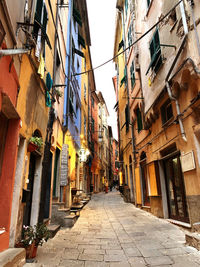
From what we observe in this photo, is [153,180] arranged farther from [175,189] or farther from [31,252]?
[31,252]

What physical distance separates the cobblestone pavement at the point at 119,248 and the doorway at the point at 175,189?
2.19 ft

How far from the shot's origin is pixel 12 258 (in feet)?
9.37

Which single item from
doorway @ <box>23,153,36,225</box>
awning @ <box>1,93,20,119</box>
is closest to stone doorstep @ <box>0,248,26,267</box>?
doorway @ <box>23,153,36,225</box>

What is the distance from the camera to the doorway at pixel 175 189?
650 centimetres

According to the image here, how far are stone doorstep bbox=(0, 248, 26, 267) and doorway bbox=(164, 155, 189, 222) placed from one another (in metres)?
5.24

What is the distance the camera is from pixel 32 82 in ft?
16.6

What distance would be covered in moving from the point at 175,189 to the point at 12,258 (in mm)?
6098

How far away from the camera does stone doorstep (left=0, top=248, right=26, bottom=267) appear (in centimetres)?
271

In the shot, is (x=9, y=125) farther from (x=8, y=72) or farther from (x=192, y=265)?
(x=192, y=265)

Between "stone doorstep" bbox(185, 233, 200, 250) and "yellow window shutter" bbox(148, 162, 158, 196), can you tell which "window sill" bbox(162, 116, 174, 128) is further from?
"stone doorstep" bbox(185, 233, 200, 250)

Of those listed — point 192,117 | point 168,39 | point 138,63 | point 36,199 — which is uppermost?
point 138,63

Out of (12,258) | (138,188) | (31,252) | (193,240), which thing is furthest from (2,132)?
(138,188)

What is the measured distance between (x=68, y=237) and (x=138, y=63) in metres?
10.0

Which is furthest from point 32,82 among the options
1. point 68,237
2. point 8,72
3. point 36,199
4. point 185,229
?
point 185,229
